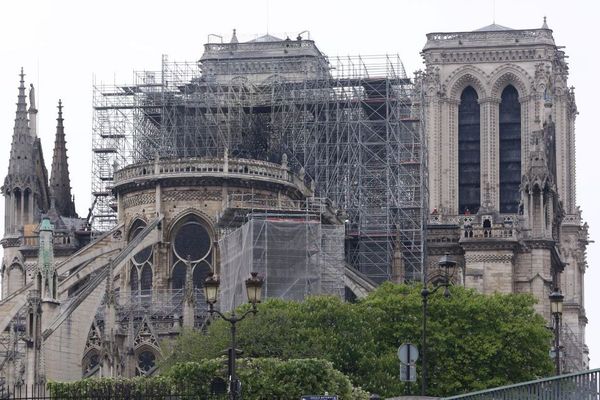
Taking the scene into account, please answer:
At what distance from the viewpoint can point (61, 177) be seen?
132 metres

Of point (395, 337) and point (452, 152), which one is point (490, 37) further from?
point (395, 337)

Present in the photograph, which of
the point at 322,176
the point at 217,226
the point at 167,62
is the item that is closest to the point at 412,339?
the point at 217,226

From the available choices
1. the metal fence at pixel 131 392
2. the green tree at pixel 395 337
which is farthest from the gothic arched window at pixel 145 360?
the metal fence at pixel 131 392

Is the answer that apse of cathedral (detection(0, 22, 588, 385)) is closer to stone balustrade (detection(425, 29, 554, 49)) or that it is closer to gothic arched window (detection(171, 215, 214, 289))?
gothic arched window (detection(171, 215, 214, 289))

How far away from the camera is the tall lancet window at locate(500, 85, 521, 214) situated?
14938 cm

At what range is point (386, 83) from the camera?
121 meters

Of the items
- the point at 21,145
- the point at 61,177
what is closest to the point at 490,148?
the point at 61,177

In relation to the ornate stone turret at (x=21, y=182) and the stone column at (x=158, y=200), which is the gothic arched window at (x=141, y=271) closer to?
the stone column at (x=158, y=200)

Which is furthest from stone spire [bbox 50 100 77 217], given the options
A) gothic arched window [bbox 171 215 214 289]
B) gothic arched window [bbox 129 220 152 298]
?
gothic arched window [bbox 171 215 214 289]

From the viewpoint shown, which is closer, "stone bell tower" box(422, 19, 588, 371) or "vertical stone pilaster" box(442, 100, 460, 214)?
"stone bell tower" box(422, 19, 588, 371)

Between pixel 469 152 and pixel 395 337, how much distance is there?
6025 cm

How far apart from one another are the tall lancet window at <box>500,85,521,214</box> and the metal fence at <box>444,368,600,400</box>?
9941cm

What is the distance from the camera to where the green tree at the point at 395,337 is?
8638cm

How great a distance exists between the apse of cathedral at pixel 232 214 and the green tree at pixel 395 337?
913cm
